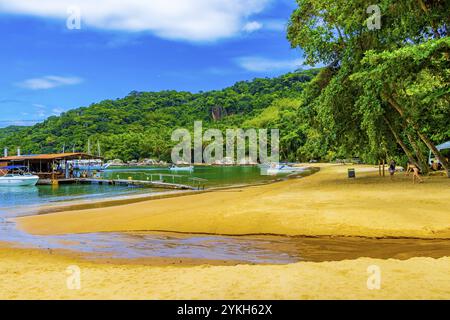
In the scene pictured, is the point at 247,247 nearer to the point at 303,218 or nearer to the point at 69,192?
the point at 303,218

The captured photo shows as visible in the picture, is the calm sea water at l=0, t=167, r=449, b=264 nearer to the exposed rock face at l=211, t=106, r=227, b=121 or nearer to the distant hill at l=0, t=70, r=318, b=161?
the distant hill at l=0, t=70, r=318, b=161

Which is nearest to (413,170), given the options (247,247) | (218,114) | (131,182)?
(247,247)

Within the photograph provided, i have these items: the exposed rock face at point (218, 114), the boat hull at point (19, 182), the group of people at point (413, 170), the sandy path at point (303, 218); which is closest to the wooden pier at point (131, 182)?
the boat hull at point (19, 182)

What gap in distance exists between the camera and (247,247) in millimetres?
10414

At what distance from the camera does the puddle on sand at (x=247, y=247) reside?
8.97m

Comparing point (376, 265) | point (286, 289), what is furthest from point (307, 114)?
point (286, 289)

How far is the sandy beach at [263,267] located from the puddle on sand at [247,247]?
1.99 feet

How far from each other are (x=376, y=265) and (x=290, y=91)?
599ft

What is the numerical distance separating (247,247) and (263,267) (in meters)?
2.78

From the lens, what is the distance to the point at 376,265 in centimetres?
735

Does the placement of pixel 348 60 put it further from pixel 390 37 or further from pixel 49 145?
pixel 49 145

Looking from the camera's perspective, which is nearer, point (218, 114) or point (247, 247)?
point (247, 247)

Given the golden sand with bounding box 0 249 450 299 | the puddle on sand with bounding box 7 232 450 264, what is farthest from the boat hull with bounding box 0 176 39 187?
the golden sand with bounding box 0 249 450 299

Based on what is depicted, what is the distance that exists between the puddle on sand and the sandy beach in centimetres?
61
